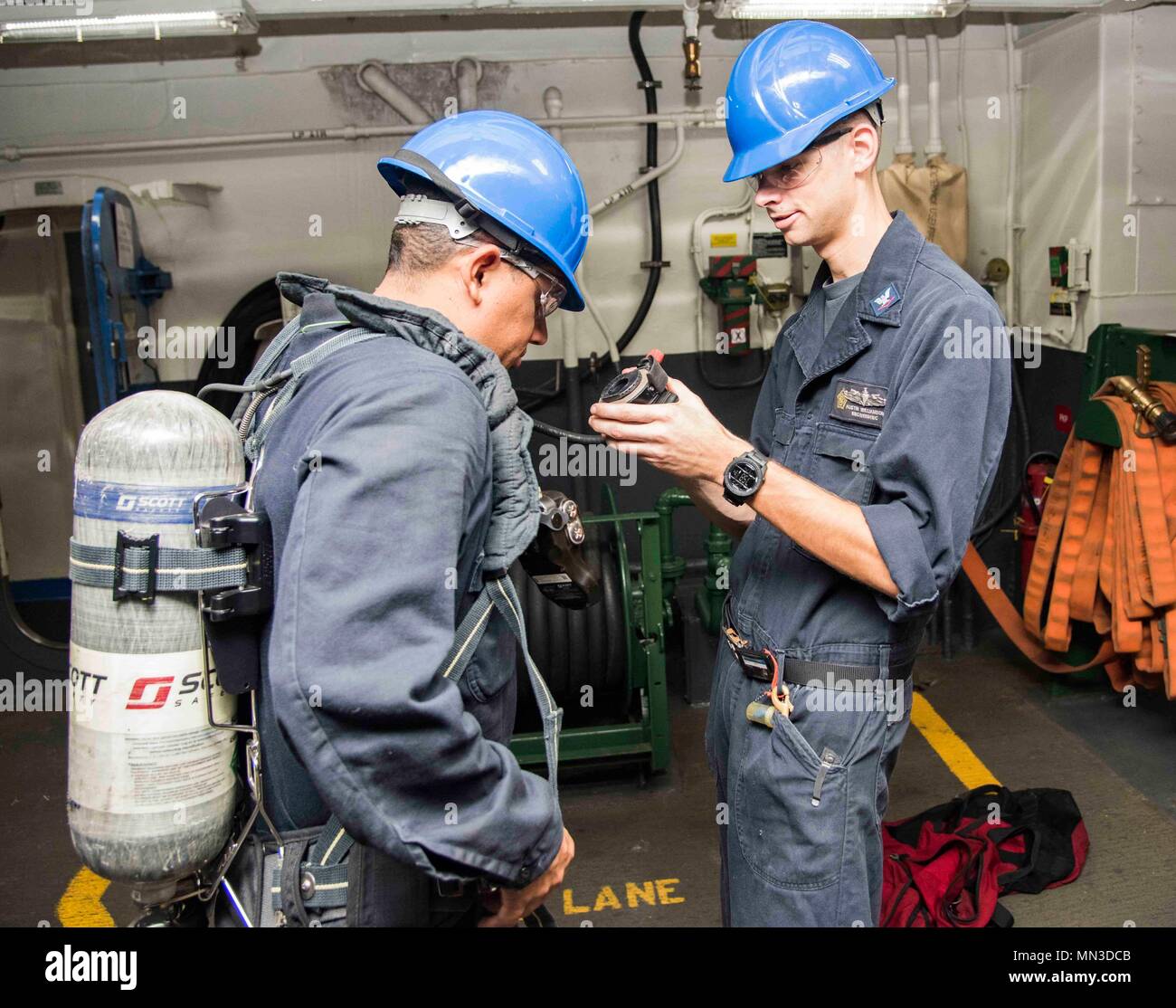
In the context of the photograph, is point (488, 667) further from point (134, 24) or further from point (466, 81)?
point (466, 81)

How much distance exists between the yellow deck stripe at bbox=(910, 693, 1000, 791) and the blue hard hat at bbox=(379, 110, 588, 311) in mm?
3251

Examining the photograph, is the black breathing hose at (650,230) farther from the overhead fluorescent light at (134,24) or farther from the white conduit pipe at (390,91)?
the overhead fluorescent light at (134,24)

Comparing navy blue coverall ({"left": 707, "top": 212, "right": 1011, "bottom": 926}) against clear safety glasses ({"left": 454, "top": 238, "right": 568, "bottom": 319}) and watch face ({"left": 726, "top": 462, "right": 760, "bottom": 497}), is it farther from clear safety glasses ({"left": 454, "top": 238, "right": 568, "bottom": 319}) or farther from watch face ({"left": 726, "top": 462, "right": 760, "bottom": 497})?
clear safety glasses ({"left": 454, "top": 238, "right": 568, "bottom": 319})

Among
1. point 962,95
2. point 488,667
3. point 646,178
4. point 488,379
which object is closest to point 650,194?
point 646,178

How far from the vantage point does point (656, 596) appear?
4.52 metres

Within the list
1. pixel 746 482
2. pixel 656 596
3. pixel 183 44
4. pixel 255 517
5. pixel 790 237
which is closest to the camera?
pixel 255 517

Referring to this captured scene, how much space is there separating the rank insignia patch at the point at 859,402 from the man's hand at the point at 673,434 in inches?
11.1

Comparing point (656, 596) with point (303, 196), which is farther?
point (303, 196)

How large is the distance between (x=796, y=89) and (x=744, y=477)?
88 centimetres

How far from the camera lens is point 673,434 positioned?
204 centimetres

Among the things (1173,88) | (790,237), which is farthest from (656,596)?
(1173,88)

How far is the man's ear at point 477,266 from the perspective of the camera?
1.68m
